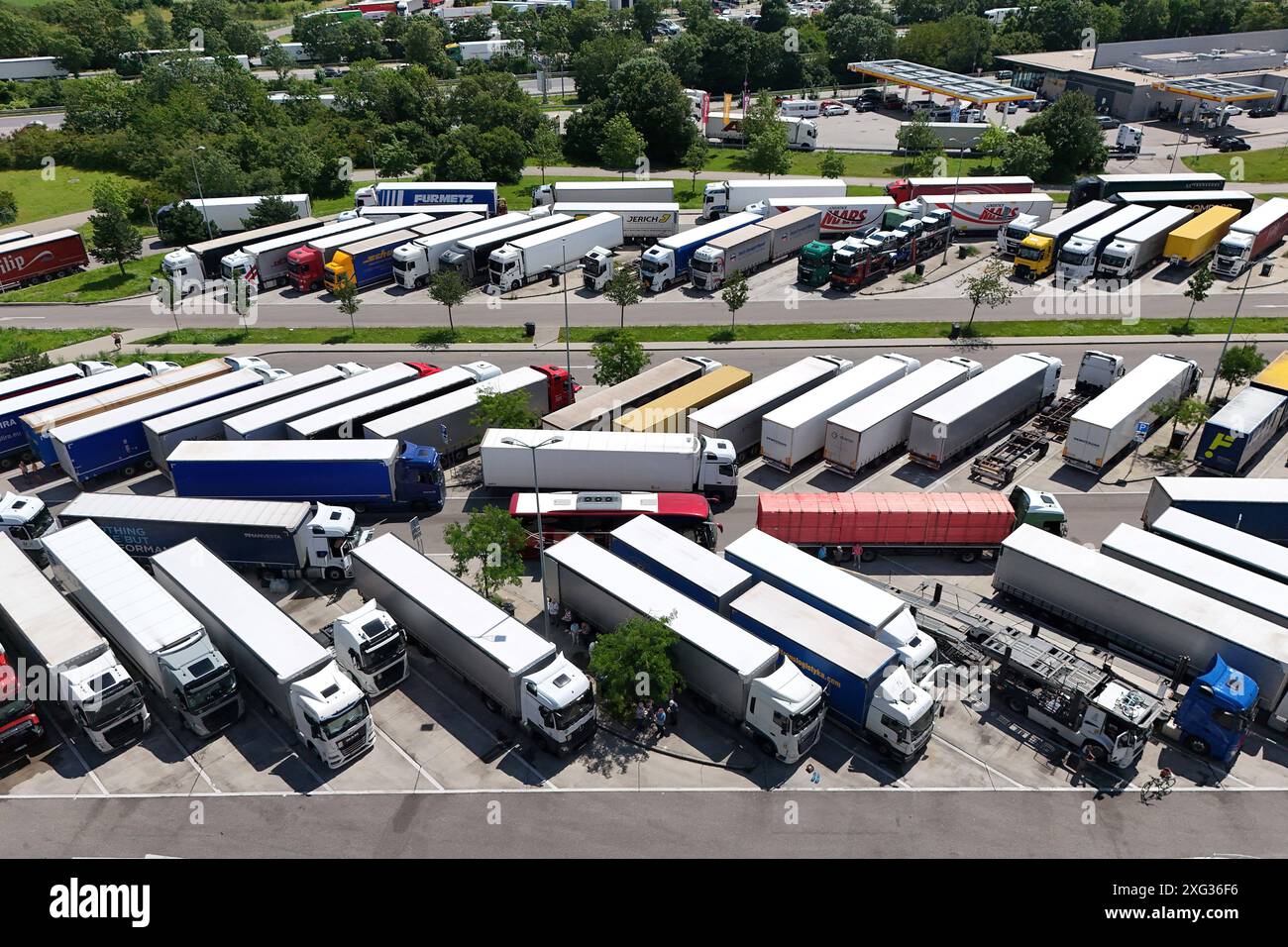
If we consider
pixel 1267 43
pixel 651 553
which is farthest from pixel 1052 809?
pixel 1267 43

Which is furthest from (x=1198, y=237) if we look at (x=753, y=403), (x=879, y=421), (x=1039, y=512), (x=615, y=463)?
(x=615, y=463)

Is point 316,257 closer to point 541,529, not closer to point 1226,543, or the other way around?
point 541,529

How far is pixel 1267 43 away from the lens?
139375 mm

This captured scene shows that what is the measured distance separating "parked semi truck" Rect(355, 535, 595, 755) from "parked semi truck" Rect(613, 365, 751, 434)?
15.0 meters

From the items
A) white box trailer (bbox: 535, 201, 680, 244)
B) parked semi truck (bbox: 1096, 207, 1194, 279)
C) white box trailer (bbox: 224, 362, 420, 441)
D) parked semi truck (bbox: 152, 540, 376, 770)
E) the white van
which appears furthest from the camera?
the white van

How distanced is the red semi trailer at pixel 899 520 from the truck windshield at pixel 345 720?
727 inches

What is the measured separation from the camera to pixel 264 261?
232 feet

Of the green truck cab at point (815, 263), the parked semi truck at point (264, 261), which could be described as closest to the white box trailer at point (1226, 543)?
the green truck cab at point (815, 263)

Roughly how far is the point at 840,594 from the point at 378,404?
2620cm

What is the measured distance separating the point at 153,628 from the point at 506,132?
79748 mm

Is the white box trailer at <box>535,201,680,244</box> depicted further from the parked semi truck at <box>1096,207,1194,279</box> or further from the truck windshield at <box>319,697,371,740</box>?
the truck windshield at <box>319,697,371,740</box>

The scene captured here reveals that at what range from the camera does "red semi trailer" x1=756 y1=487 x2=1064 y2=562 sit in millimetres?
38906

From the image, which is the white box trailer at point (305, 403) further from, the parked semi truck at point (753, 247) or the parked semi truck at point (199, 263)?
the parked semi truck at point (199, 263)

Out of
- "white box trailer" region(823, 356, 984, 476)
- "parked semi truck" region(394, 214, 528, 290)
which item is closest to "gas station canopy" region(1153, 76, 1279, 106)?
"white box trailer" region(823, 356, 984, 476)
